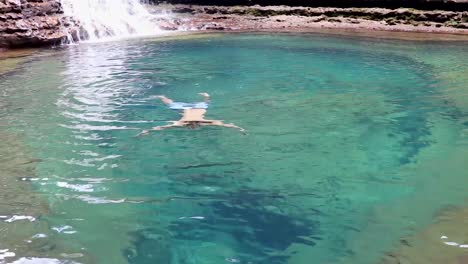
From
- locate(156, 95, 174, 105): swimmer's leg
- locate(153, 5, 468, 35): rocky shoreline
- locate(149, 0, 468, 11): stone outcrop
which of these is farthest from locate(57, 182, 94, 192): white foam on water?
locate(149, 0, 468, 11): stone outcrop

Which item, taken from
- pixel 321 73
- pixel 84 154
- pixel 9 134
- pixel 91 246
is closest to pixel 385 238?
pixel 91 246

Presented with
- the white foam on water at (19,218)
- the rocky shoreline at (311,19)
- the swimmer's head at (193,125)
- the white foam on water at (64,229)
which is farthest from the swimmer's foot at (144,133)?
the rocky shoreline at (311,19)

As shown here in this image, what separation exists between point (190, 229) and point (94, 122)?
4.18m

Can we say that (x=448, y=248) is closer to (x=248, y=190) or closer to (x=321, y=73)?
(x=248, y=190)

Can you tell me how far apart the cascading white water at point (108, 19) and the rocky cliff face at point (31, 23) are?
752 millimetres

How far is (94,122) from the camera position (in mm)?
8953

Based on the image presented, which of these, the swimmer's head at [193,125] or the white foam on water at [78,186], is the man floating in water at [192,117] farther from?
the white foam on water at [78,186]

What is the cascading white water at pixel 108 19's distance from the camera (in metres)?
20.2

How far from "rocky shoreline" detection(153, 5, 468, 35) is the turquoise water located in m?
8.18

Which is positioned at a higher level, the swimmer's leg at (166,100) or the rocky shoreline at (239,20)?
the rocky shoreline at (239,20)

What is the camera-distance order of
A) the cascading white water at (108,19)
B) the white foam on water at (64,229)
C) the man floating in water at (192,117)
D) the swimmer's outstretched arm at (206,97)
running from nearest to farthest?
the white foam on water at (64,229) → the man floating in water at (192,117) → the swimmer's outstretched arm at (206,97) → the cascading white water at (108,19)

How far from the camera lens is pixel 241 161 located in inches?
280

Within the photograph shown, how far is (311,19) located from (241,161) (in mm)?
17103

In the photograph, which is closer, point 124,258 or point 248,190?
point 124,258
